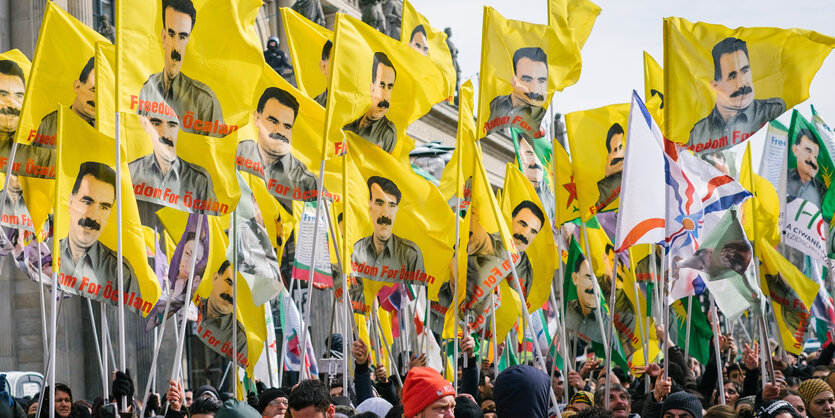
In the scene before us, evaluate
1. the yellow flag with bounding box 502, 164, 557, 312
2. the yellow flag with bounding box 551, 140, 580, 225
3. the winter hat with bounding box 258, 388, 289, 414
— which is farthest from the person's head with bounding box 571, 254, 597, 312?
the winter hat with bounding box 258, 388, 289, 414

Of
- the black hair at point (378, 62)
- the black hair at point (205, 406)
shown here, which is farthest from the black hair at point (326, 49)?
the black hair at point (205, 406)

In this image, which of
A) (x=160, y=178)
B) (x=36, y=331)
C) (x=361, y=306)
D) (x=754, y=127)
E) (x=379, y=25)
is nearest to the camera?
(x=160, y=178)

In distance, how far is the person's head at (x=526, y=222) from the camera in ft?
45.2

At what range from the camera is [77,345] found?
22.2 metres

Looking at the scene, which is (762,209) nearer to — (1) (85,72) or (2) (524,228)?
(2) (524,228)

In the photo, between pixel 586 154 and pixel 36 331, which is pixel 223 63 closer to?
pixel 586 154

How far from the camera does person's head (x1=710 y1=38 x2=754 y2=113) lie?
10.9 metres

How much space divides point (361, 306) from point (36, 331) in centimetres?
1063

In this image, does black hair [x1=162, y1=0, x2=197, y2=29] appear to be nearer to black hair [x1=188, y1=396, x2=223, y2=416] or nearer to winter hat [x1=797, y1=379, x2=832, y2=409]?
black hair [x1=188, y1=396, x2=223, y2=416]

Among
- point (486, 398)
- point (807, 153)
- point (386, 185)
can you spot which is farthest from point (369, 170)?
point (807, 153)

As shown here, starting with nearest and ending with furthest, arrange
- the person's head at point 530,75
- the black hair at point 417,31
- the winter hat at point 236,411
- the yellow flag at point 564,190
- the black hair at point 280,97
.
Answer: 1. the winter hat at point 236,411
2. the black hair at point 280,97
3. the person's head at point 530,75
4. the yellow flag at point 564,190
5. the black hair at point 417,31

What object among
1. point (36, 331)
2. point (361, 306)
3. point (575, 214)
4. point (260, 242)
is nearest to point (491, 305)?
point (361, 306)

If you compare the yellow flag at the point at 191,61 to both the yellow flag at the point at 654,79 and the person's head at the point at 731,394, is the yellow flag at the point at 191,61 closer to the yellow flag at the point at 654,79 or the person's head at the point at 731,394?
the person's head at the point at 731,394

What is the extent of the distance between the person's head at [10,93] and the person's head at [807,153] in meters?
9.91
